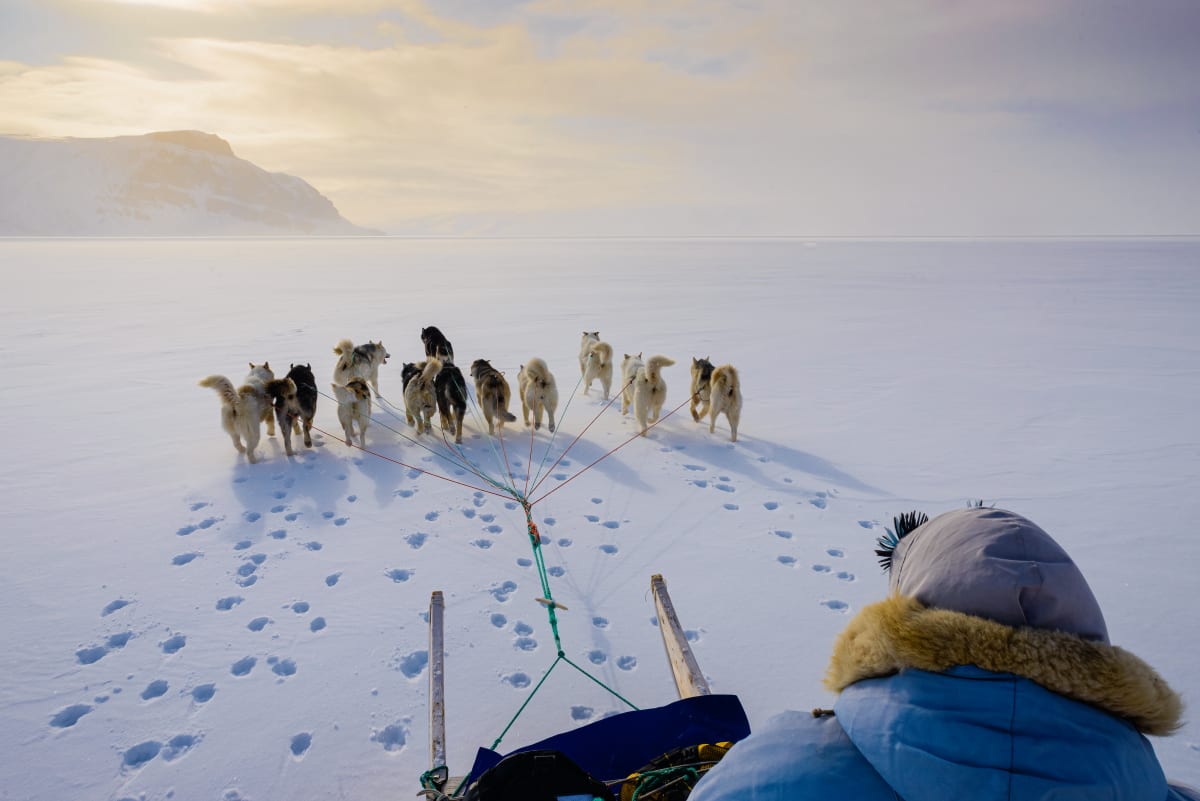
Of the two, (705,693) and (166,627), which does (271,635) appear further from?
(705,693)

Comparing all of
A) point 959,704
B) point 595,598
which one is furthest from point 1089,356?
point 959,704

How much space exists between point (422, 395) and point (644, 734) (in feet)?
16.0

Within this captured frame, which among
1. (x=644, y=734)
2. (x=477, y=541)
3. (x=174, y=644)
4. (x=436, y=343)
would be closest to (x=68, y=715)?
(x=174, y=644)

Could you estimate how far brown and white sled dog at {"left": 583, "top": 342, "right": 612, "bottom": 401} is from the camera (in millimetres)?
7238

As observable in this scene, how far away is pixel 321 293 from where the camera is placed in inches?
733

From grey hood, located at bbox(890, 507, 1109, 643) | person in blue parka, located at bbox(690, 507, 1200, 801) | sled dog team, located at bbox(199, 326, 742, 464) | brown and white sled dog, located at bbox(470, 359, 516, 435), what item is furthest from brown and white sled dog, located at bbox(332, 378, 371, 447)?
grey hood, located at bbox(890, 507, 1109, 643)

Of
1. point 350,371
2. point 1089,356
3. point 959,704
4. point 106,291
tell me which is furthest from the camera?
point 106,291

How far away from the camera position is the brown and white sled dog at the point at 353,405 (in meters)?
5.90

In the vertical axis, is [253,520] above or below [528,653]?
above

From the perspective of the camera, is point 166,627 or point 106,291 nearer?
point 166,627

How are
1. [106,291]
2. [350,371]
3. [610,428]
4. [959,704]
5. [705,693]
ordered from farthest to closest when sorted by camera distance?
[106,291]
[350,371]
[610,428]
[705,693]
[959,704]

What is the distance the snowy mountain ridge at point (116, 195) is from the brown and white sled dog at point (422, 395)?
168437 millimetres

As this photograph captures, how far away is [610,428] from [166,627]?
440 cm

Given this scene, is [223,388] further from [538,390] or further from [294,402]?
[538,390]
